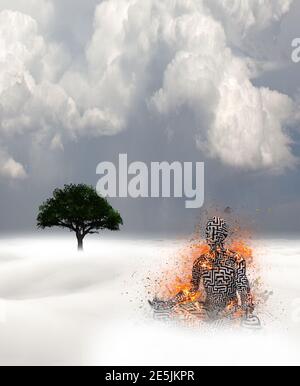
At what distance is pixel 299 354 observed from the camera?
10.5 m

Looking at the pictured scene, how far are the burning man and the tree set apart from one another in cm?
2965

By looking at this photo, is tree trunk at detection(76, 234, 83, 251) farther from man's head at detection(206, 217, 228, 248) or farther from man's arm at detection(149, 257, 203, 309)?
man's head at detection(206, 217, 228, 248)

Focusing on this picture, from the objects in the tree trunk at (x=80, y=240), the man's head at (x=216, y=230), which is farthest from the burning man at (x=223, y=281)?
the tree trunk at (x=80, y=240)

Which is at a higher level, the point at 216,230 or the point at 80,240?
the point at 216,230

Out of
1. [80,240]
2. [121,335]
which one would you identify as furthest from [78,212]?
[121,335]

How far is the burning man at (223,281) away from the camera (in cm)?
1098

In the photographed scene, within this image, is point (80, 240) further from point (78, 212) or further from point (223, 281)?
point (223, 281)

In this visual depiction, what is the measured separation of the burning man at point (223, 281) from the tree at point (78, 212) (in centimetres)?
2965

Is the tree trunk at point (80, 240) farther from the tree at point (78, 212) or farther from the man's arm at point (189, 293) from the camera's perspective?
the man's arm at point (189, 293)

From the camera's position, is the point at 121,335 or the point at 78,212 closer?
the point at 121,335

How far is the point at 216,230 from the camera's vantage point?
10.9 meters

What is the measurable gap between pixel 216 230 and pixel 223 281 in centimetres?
112
